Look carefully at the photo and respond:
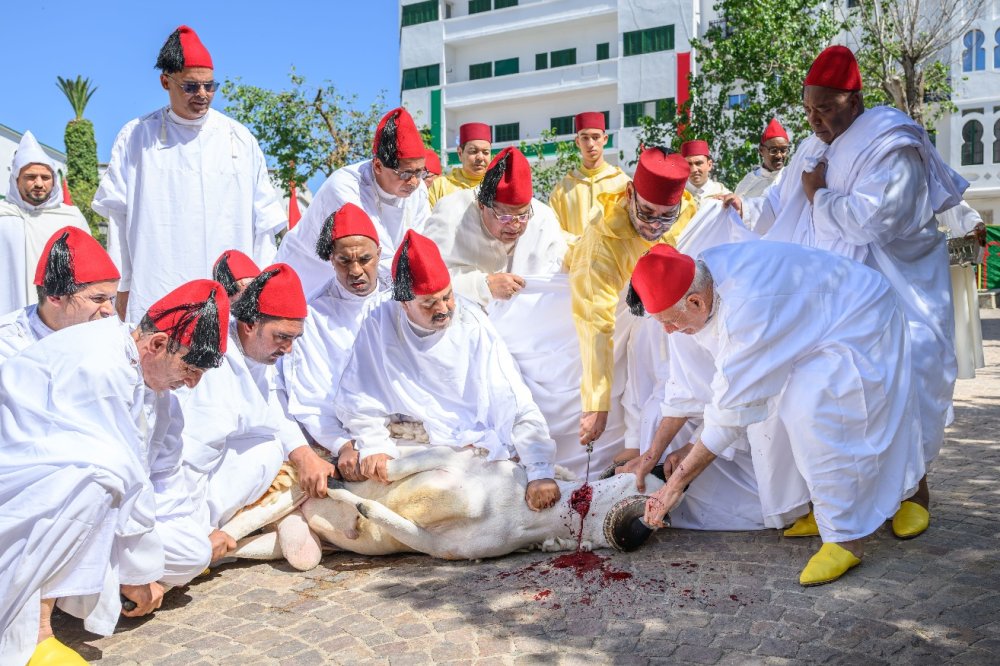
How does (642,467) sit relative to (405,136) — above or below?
below

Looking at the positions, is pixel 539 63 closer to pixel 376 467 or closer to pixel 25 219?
pixel 25 219

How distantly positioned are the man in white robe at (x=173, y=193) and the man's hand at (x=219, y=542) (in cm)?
200

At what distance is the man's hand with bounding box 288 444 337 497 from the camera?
4.71 meters

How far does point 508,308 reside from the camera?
5.66 m

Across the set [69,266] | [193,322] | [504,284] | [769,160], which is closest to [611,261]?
[504,284]

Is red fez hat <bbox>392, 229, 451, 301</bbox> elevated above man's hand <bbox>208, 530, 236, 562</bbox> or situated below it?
above

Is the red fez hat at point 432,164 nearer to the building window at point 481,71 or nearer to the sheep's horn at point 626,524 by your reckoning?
the sheep's horn at point 626,524

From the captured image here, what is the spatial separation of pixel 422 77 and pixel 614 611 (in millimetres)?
38649

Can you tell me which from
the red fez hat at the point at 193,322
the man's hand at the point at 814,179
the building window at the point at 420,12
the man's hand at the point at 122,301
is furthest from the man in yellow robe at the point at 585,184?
the building window at the point at 420,12

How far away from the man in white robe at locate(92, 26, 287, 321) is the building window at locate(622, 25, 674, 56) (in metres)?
31.4

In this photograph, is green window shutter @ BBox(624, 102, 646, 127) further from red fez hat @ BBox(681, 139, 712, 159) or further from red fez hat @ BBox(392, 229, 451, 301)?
red fez hat @ BBox(392, 229, 451, 301)

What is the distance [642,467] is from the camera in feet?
15.3

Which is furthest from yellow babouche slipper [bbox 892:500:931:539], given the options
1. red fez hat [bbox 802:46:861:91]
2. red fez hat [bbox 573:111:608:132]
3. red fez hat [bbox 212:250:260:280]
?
red fez hat [bbox 573:111:608:132]

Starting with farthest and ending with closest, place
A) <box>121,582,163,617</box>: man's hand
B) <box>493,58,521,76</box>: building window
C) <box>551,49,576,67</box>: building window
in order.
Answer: <box>493,58,521,76</box>: building window < <box>551,49,576,67</box>: building window < <box>121,582,163,617</box>: man's hand
